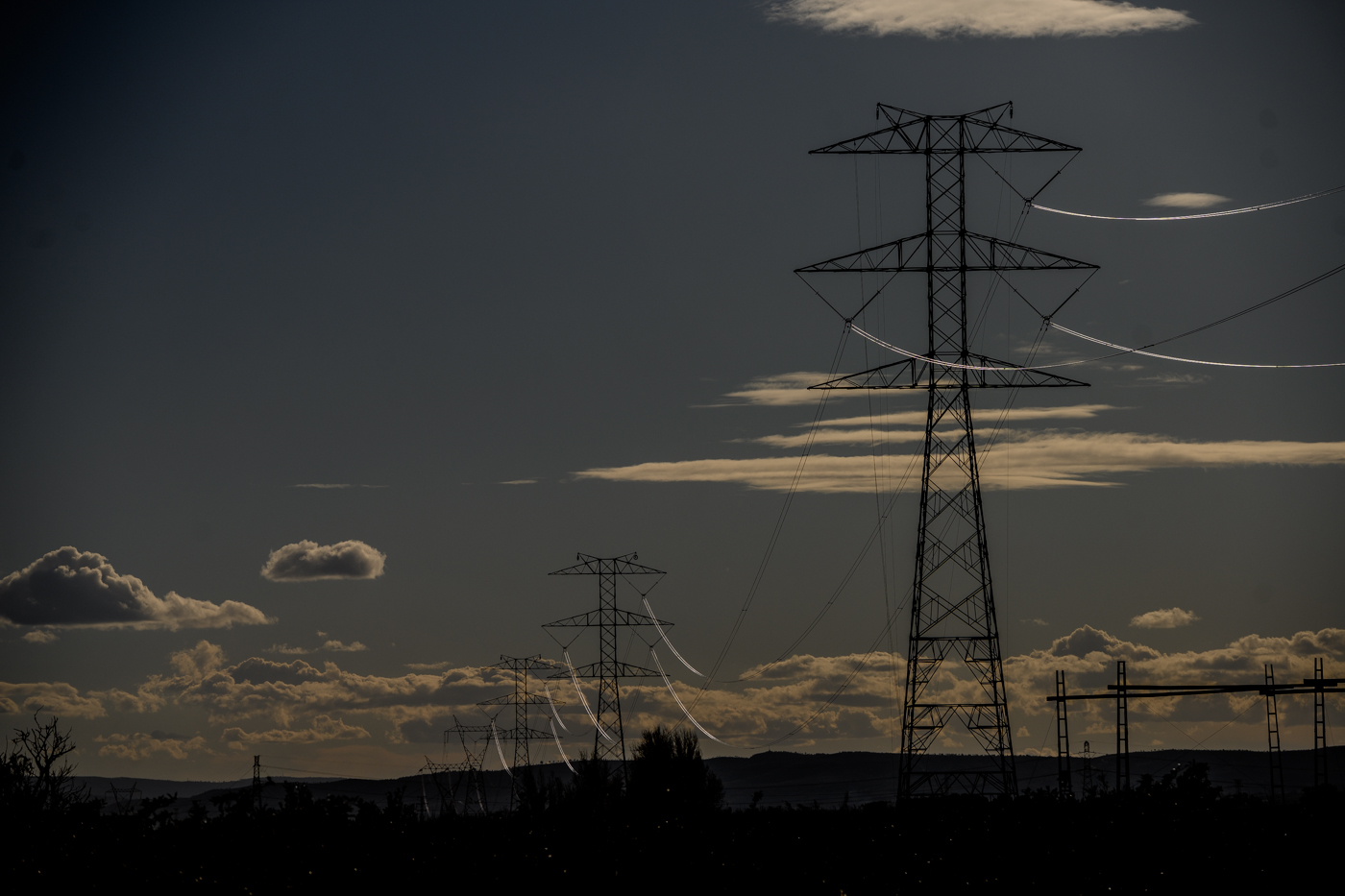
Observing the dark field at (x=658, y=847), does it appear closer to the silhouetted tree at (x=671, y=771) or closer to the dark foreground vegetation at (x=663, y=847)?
the dark foreground vegetation at (x=663, y=847)

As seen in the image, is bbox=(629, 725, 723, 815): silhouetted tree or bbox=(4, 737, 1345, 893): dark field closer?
bbox=(4, 737, 1345, 893): dark field

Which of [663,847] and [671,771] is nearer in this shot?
[663,847]

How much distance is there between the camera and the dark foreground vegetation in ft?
104

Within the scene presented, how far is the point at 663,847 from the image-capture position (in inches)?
1336

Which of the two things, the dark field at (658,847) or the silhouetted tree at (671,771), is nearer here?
the dark field at (658,847)

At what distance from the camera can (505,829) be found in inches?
1425

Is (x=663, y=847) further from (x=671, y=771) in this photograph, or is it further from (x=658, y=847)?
(x=671, y=771)

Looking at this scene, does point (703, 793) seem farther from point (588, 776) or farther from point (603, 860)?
point (603, 860)

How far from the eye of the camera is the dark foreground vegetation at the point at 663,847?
31812mm

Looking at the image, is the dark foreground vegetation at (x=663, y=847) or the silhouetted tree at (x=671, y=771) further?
the silhouetted tree at (x=671, y=771)

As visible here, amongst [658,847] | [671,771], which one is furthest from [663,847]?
[671,771]

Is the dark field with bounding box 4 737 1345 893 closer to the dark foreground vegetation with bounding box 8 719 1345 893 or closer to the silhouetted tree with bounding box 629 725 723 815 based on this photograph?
the dark foreground vegetation with bounding box 8 719 1345 893

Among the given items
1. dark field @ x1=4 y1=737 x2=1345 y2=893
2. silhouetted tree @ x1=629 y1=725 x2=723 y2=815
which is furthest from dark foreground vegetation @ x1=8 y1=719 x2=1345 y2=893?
silhouetted tree @ x1=629 y1=725 x2=723 y2=815

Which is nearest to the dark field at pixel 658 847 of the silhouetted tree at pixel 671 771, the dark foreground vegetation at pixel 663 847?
→ the dark foreground vegetation at pixel 663 847
